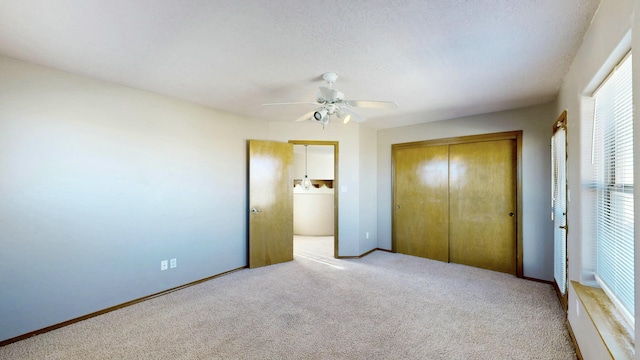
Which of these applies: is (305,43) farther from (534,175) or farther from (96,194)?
(534,175)

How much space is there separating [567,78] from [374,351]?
303 cm

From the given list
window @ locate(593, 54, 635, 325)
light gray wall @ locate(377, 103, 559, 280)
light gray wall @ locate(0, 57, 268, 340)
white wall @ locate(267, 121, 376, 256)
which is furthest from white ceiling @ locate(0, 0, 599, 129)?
white wall @ locate(267, 121, 376, 256)

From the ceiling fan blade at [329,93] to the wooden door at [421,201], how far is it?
9.18ft

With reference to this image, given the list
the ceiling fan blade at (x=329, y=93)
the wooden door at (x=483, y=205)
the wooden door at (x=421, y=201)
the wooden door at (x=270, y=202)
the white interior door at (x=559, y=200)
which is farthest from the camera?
the wooden door at (x=421, y=201)

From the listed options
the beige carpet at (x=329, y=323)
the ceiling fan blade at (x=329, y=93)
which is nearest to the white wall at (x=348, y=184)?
the beige carpet at (x=329, y=323)

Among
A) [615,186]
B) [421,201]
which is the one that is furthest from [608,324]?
[421,201]

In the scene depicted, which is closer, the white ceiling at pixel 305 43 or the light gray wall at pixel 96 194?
the white ceiling at pixel 305 43

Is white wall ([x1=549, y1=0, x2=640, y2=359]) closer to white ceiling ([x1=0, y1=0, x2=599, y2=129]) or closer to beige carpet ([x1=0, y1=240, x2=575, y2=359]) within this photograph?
white ceiling ([x1=0, y1=0, x2=599, y2=129])

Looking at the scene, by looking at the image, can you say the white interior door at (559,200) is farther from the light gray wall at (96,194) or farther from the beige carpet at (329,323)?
the light gray wall at (96,194)

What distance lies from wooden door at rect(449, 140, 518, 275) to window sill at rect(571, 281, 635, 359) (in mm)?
2136

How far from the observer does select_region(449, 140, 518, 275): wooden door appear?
13.0 ft

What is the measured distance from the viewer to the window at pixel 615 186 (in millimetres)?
1514

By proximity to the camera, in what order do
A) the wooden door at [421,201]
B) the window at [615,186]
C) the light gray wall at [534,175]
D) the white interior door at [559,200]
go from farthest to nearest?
the wooden door at [421,201], the light gray wall at [534,175], the white interior door at [559,200], the window at [615,186]

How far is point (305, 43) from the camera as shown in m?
2.05
